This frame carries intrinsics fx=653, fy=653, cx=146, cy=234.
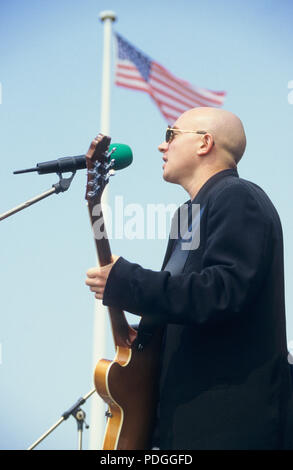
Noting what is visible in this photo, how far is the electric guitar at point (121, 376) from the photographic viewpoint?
2.82 metres

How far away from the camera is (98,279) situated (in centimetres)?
275

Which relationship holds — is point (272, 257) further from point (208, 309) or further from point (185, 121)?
point (185, 121)

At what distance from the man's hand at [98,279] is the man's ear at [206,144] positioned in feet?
2.57

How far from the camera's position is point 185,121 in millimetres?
3414

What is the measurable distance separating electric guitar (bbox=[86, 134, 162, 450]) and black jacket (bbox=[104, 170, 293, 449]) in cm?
12

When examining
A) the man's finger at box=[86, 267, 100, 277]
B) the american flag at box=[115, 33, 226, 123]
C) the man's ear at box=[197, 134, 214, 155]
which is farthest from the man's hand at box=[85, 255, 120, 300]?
the american flag at box=[115, 33, 226, 123]

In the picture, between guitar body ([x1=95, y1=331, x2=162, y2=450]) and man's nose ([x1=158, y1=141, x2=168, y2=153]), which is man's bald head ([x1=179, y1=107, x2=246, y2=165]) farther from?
guitar body ([x1=95, y1=331, x2=162, y2=450])

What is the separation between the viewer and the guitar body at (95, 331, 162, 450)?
2820 millimetres

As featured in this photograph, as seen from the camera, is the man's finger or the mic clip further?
the mic clip

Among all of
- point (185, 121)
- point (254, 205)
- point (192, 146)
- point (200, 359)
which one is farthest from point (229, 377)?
point (185, 121)

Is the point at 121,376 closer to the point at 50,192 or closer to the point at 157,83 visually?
the point at 50,192

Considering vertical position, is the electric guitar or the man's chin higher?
the man's chin

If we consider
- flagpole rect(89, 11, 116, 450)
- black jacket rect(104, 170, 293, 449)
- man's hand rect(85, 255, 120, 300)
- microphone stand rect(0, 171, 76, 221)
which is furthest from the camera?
flagpole rect(89, 11, 116, 450)
